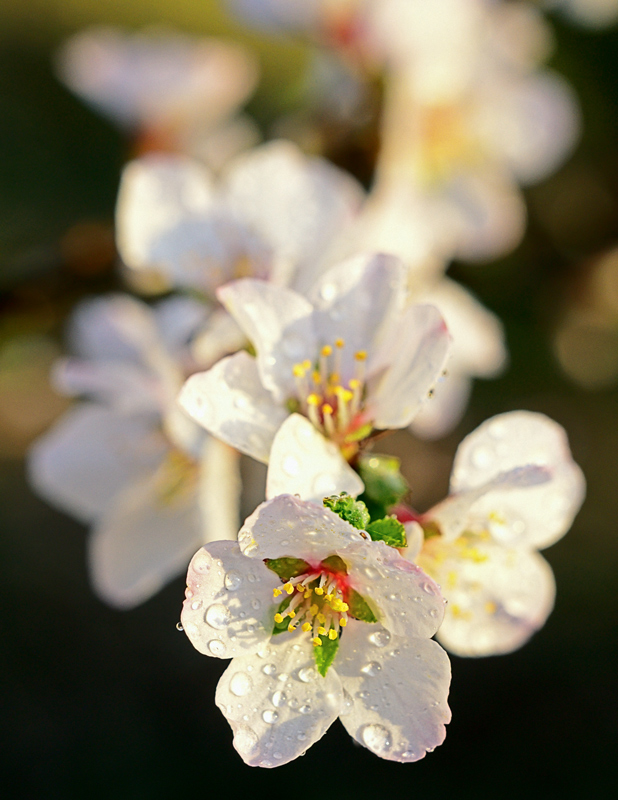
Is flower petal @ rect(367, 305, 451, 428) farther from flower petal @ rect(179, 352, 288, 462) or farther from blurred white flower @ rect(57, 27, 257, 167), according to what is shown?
blurred white flower @ rect(57, 27, 257, 167)

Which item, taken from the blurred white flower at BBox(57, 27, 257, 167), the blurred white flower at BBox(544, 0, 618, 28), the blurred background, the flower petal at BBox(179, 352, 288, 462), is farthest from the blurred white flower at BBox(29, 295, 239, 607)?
the blurred white flower at BBox(544, 0, 618, 28)

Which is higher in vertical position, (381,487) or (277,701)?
(381,487)

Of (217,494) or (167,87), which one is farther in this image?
(167,87)

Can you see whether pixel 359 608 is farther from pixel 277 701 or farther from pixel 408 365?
pixel 408 365

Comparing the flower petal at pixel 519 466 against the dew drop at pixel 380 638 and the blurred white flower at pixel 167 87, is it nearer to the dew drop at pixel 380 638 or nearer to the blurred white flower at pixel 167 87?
the dew drop at pixel 380 638

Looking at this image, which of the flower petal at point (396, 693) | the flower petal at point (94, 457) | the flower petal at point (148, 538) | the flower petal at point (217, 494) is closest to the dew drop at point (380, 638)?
the flower petal at point (396, 693)

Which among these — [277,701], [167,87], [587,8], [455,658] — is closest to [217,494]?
[277,701]
